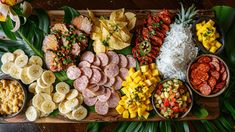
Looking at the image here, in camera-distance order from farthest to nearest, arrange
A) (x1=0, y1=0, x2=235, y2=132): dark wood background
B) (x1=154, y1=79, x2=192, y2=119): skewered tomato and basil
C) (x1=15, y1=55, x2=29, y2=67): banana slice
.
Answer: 1. (x1=0, y1=0, x2=235, y2=132): dark wood background
2. (x1=15, y1=55, x2=29, y2=67): banana slice
3. (x1=154, y1=79, x2=192, y2=119): skewered tomato and basil

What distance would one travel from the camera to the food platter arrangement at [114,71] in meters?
2.12

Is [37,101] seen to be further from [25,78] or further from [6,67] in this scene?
[6,67]

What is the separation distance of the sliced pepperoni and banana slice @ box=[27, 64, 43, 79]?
981mm

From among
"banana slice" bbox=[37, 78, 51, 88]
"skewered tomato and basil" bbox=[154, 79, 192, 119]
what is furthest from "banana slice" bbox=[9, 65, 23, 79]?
"skewered tomato and basil" bbox=[154, 79, 192, 119]

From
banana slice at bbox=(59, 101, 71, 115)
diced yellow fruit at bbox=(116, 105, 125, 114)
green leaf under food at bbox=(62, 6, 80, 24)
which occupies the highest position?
green leaf under food at bbox=(62, 6, 80, 24)

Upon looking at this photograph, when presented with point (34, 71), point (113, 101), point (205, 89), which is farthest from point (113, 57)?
point (205, 89)

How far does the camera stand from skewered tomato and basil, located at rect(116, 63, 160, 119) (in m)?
2.10

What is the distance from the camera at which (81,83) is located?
216 cm

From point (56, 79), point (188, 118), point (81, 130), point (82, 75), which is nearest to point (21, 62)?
point (56, 79)

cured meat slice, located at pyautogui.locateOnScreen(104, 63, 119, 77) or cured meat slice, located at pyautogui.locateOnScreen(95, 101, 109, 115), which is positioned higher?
cured meat slice, located at pyautogui.locateOnScreen(104, 63, 119, 77)

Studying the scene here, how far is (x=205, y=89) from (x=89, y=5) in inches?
46.8

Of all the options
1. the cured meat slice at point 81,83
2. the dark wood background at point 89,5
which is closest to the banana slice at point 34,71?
the cured meat slice at point 81,83

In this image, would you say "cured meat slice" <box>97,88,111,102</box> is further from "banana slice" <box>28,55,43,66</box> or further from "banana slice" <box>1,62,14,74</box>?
"banana slice" <box>1,62,14,74</box>

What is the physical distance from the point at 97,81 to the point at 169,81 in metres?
0.44
